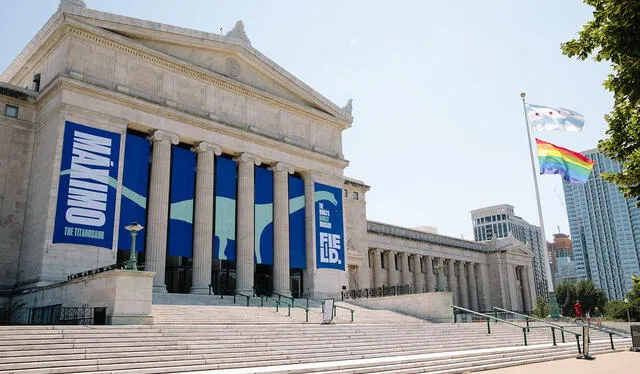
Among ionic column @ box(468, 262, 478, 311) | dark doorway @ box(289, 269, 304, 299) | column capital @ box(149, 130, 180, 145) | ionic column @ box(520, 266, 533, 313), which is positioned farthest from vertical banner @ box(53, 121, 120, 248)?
ionic column @ box(520, 266, 533, 313)

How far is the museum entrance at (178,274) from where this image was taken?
3572 centimetres

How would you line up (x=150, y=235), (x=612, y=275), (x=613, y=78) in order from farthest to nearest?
(x=612, y=275)
(x=150, y=235)
(x=613, y=78)

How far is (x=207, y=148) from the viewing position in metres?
36.5

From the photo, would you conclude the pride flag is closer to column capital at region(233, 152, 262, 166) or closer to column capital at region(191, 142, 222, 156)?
column capital at region(233, 152, 262, 166)

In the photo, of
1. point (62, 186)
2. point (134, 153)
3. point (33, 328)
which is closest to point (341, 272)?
point (134, 153)

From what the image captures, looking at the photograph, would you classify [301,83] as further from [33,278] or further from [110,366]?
[110,366]

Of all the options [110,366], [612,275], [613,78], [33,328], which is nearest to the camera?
[613,78]

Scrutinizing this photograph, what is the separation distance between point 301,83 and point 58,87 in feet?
64.3

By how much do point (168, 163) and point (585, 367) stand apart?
2617cm

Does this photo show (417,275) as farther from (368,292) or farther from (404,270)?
(368,292)

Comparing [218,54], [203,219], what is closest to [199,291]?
[203,219]

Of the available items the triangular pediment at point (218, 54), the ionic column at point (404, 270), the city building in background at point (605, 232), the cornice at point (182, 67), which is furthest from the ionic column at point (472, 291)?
the city building in background at point (605, 232)

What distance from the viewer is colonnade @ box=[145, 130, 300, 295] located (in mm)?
32781

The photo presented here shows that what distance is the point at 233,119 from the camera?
1532 inches
